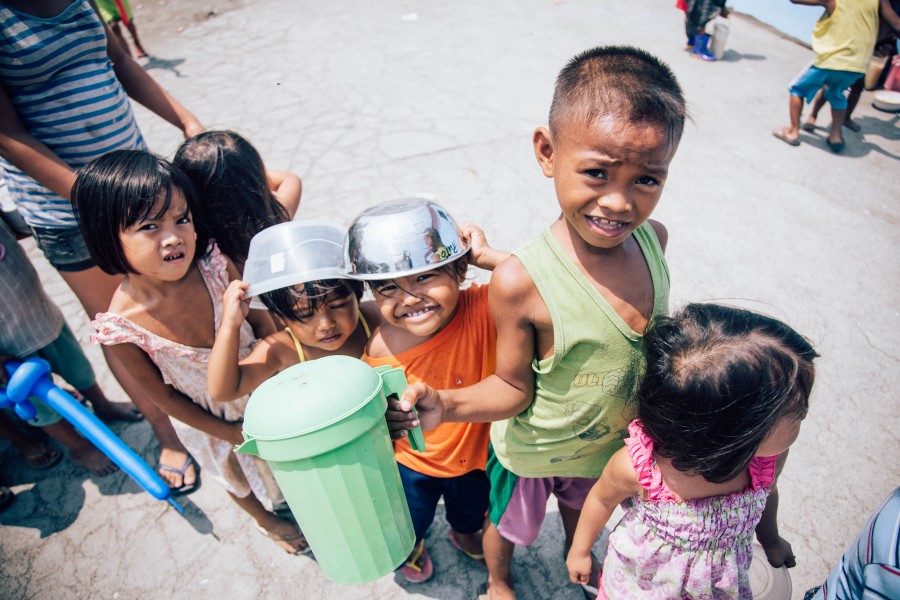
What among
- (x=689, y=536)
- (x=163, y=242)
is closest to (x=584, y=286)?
(x=689, y=536)

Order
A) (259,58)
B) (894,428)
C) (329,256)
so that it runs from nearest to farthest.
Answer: (329,256)
(894,428)
(259,58)

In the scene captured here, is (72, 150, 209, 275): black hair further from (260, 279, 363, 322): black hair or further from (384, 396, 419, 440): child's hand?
(384, 396, 419, 440): child's hand

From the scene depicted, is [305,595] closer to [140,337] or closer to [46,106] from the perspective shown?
[140,337]

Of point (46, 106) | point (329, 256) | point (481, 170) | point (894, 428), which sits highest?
point (46, 106)

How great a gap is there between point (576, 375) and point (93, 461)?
2.35 m

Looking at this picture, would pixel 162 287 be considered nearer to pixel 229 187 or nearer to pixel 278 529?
pixel 229 187

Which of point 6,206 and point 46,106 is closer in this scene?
point 46,106

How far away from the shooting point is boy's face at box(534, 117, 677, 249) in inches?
40.9

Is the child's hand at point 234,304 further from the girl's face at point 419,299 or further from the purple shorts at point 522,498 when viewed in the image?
the purple shorts at point 522,498

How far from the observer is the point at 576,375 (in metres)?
1.26

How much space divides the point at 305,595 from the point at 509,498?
0.95 metres

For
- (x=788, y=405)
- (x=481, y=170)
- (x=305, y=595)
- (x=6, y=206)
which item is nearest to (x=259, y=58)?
(x=481, y=170)

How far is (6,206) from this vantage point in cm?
208

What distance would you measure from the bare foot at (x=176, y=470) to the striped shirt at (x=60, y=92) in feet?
3.59
